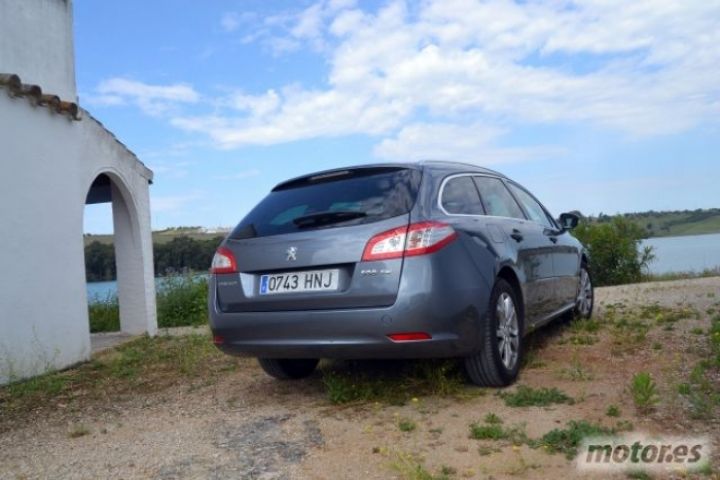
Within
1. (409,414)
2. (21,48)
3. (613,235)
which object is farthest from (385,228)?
(613,235)

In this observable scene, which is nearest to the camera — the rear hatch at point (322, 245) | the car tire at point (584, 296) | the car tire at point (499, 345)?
the rear hatch at point (322, 245)

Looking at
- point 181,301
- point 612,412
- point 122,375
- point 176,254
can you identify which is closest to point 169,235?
point 176,254

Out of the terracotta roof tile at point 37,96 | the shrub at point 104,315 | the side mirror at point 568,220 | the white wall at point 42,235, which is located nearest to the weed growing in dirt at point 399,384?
the side mirror at point 568,220

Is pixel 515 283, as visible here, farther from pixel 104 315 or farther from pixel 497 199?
pixel 104 315

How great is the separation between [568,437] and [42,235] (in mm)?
5519

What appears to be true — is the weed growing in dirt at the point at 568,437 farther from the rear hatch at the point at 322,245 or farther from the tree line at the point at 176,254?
the tree line at the point at 176,254

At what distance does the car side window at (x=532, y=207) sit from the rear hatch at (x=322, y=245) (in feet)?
6.68

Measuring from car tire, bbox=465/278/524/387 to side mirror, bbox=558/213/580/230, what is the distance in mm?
2589

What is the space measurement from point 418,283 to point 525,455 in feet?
3.72

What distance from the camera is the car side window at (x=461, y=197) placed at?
4309mm

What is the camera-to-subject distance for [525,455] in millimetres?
3080

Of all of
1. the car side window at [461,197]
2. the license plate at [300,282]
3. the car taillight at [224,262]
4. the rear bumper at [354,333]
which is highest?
the car side window at [461,197]

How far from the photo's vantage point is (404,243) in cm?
381

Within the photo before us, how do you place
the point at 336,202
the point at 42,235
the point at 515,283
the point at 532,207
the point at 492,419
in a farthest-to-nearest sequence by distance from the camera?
the point at 42,235 → the point at 532,207 → the point at 515,283 → the point at 336,202 → the point at 492,419
